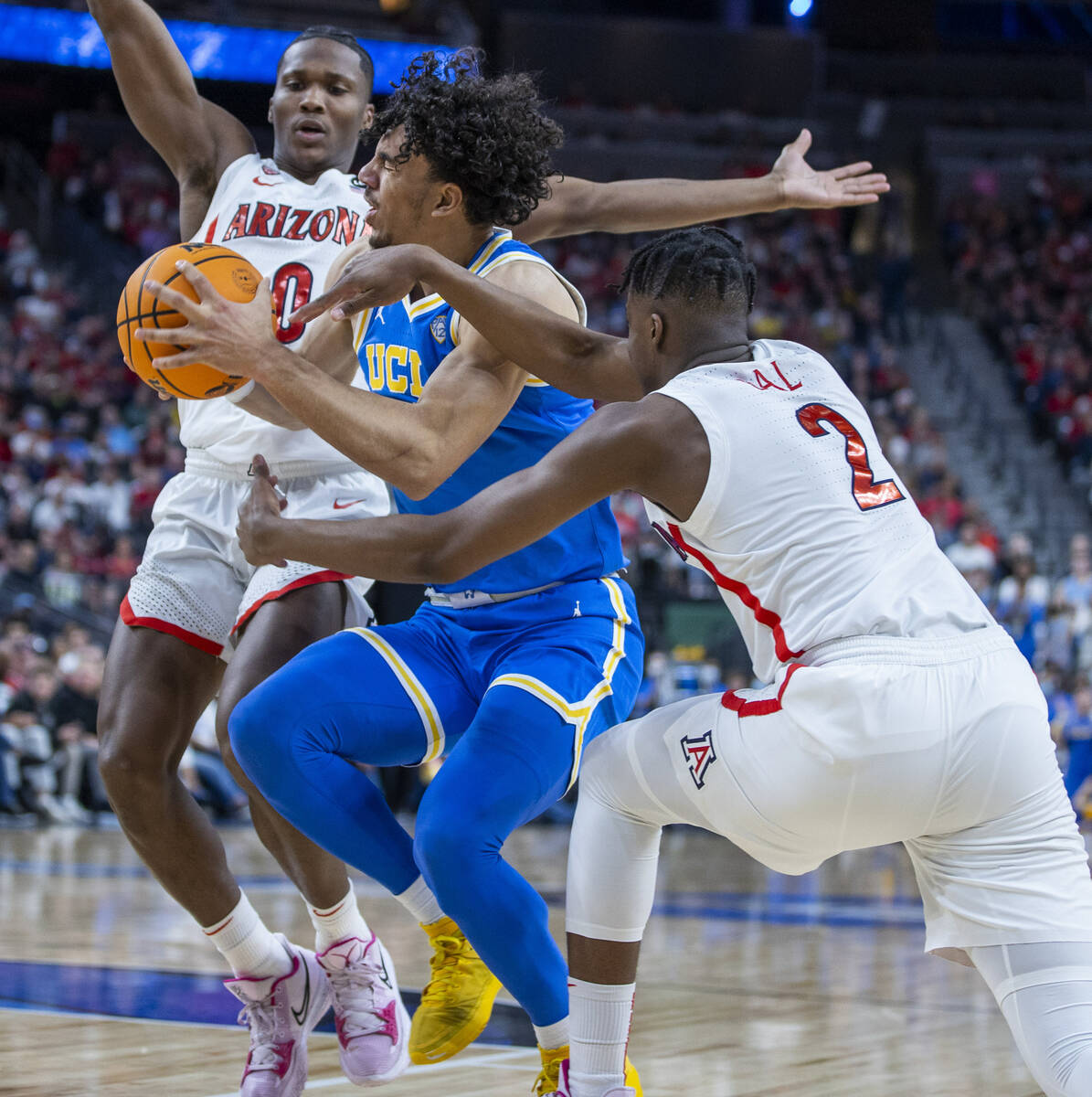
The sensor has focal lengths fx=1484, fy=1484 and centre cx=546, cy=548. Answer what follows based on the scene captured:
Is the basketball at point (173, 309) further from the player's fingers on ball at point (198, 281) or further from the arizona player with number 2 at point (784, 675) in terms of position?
the arizona player with number 2 at point (784, 675)

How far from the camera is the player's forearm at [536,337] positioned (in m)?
3.33

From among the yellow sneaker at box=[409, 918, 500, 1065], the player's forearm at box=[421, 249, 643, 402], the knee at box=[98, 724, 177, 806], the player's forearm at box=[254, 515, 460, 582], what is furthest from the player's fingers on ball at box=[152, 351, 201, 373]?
the yellow sneaker at box=[409, 918, 500, 1065]

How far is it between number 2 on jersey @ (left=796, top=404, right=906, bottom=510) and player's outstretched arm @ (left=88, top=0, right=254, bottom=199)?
2.16m

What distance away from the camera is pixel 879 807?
2.85 meters

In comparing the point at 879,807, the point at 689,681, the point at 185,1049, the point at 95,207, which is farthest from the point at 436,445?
the point at 95,207

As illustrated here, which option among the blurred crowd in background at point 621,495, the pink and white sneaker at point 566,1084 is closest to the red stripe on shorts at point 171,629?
the pink and white sneaker at point 566,1084

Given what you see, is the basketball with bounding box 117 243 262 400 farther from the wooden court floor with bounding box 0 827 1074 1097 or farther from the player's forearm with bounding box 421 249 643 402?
the wooden court floor with bounding box 0 827 1074 1097

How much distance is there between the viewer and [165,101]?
14.4 feet

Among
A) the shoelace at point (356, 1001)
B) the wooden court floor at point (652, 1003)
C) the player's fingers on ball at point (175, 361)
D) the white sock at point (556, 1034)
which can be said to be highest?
the player's fingers on ball at point (175, 361)

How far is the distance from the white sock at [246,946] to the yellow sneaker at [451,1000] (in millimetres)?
547

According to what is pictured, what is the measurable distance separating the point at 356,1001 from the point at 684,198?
2486mm

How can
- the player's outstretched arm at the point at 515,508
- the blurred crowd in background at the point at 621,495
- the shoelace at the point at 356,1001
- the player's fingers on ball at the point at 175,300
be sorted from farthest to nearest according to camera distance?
the blurred crowd in background at the point at 621,495 → the shoelace at the point at 356,1001 → the player's fingers on ball at the point at 175,300 → the player's outstretched arm at the point at 515,508

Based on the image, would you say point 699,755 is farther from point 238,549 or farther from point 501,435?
point 238,549

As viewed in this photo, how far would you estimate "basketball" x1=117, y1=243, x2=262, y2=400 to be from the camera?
3.29m
